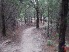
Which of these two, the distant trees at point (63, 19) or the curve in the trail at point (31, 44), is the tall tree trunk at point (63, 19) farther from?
the curve in the trail at point (31, 44)

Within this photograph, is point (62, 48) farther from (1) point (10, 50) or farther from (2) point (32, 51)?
(1) point (10, 50)

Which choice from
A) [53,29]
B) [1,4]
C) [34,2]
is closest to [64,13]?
[1,4]

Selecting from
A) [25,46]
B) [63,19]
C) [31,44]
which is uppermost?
[63,19]

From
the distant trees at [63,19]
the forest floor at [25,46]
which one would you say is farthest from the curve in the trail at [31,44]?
the distant trees at [63,19]

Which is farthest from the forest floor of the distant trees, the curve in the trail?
the distant trees

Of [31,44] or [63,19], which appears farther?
[31,44]

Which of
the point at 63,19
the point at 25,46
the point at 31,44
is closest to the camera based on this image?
the point at 63,19

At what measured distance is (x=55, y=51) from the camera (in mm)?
11883

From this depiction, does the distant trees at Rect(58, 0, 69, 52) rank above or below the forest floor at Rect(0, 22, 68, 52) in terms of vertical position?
above

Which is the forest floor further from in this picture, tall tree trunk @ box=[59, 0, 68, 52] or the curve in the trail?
tall tree trunk @ box=[59, 0, 68, 52]

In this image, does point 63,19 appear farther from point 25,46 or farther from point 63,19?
point 25,46

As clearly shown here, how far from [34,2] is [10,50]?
53.1 ft

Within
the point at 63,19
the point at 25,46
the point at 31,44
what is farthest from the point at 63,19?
the point at 31,44

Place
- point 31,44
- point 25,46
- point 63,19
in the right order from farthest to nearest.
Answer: point 31,44 → point 25,46 → point 63,19
